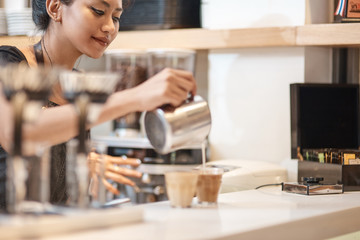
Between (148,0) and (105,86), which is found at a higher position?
(148,0)

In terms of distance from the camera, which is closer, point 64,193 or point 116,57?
point 64,193

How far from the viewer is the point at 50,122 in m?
1.57

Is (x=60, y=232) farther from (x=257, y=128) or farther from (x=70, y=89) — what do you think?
(x=257, y=128)

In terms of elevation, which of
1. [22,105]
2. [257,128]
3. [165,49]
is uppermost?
[165,49]

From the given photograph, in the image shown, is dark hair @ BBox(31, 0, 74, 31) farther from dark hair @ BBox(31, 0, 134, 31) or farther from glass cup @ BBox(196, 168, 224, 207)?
glass cup @ BBox(196, 168, 224, 207)

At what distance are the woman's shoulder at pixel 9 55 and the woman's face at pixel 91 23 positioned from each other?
0.79ft

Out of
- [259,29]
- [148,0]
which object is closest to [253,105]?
[259,29]

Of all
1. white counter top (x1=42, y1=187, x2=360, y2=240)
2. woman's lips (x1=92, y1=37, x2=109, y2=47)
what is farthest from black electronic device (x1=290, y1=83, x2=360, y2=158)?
woman's lips (x1=92, y1=37, x2=109, y2=47)

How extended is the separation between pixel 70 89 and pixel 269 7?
181 cm

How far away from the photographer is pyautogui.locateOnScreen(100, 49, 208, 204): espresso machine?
326cm

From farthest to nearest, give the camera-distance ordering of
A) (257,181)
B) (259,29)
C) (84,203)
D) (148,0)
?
(148,0), (259,29), (257,181), (84,203)

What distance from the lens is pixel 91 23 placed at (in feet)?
7.16

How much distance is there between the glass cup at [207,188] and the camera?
73.5 inches

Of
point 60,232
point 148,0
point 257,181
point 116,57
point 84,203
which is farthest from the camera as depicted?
point 116,57
